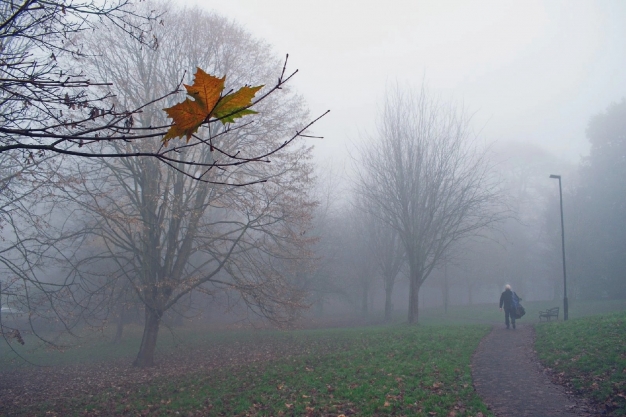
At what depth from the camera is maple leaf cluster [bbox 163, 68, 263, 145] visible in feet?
7.20

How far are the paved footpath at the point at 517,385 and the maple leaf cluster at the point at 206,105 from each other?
7.45 metres

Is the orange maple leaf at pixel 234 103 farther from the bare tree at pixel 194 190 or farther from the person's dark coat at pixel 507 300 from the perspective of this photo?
the person's dark coat at pixel 507 300

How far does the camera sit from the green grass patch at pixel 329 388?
322 inches

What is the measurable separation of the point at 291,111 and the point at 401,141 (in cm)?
793

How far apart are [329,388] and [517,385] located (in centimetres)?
389

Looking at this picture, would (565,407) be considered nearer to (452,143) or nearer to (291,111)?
(291,111)

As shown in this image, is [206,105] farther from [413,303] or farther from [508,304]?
[413,303]

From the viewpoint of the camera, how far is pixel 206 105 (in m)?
2.28

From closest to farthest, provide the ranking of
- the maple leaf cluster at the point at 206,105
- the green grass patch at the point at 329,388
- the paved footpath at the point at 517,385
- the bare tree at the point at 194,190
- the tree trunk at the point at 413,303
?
the maple leaf cluster at the point at 206,105
the paved footpath at the point at 517,385
the green grass patch at the point at 329,388
the bare tree at the point at 194,190
the tree trunk at the point at 413,303

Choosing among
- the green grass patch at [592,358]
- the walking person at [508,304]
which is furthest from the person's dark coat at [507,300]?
the green grass patch at [592,358]

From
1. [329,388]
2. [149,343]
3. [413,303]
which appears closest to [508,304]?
[413,303]

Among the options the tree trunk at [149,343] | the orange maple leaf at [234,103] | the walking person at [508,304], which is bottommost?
the tree trunk at [149,343]

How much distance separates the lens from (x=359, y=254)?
124ft

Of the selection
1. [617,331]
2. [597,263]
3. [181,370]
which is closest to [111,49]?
[181,370]
